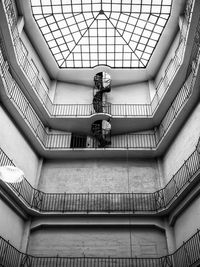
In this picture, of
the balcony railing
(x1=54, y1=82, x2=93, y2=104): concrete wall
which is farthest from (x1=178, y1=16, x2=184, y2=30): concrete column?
(x1=54, y1=82, x2=93, y2=104): concrete wall

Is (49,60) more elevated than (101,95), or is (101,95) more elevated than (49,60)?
(49,60)

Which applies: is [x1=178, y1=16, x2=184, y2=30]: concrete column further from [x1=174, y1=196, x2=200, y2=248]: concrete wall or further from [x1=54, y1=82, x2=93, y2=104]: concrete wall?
[x1=174, y1=196, x2=200, y2=248]: concrete wall

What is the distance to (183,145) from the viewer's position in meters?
15.8

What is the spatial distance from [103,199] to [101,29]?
41.7 ft

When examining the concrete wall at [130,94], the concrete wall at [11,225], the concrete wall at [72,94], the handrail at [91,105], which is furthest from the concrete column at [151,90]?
the concrete wall at [11,225]

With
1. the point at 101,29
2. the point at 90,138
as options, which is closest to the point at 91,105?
the point at 90,138

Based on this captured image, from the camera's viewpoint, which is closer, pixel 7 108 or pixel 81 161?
pixel 7 108

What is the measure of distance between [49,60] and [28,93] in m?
4.91

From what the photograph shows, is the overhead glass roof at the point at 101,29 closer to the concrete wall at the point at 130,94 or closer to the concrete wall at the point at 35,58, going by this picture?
the concrete wall at the point at 35,58

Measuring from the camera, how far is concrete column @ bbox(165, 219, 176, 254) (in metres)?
14.9

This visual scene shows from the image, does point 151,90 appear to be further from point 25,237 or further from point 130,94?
point 25,237

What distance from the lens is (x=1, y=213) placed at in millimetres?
13602

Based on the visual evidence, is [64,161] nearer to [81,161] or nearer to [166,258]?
[81,161]

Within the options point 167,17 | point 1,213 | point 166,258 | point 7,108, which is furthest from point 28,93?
point 166,258
